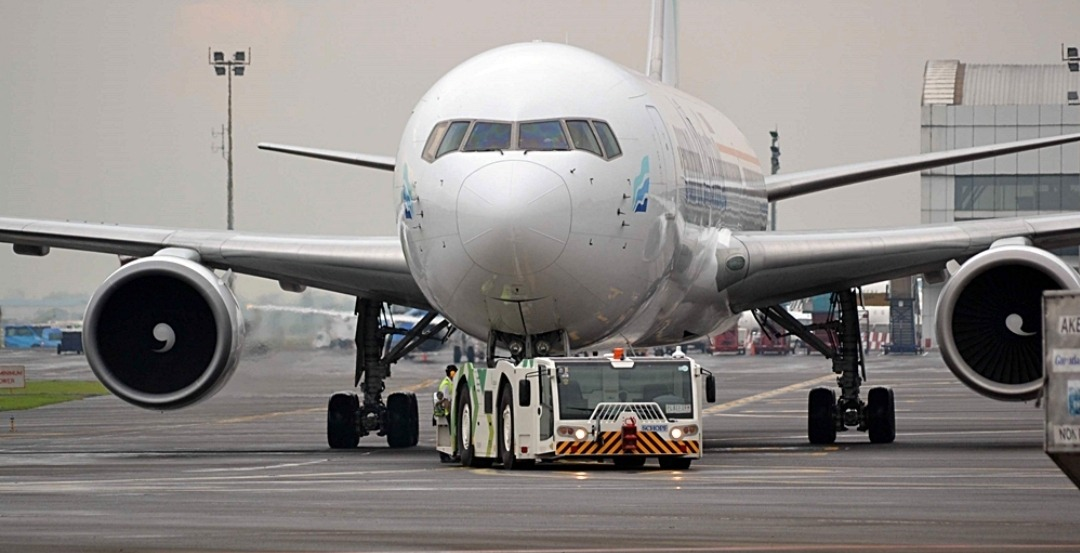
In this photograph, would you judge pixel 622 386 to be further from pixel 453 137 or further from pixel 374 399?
pixel 374 399

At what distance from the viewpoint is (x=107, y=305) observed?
23.7 m

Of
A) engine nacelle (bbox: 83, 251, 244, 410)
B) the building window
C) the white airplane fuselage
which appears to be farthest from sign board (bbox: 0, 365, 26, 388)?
the building window

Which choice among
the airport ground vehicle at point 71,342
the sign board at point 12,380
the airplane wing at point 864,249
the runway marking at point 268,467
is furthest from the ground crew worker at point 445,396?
the airport ground vehicle at point 71,342

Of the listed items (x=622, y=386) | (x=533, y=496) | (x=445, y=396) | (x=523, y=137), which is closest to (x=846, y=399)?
(x=445, y=396)

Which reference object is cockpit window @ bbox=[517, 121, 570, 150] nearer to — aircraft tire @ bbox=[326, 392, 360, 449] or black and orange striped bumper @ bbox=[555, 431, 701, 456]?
black and orange striped bumper @ bbox=[555, 431, 701, 456]

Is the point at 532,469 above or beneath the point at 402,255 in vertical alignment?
beneath

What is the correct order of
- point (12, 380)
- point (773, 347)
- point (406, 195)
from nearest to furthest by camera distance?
point (406, 195) → point (12, 380) → point (773, 347)

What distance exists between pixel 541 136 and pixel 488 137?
19.6 inches

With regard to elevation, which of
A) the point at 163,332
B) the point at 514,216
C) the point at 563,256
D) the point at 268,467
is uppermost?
the point at 514,216

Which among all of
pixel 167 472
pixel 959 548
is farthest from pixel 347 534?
pixel 167 472

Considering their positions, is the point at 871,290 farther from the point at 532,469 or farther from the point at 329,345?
the point at 532,469

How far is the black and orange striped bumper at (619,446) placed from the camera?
65.0 ft

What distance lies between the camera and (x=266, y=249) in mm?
24125

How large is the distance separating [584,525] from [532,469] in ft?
21.6
